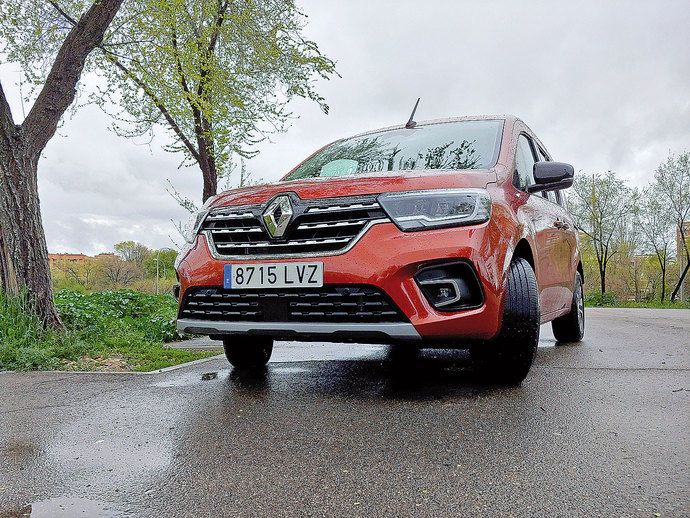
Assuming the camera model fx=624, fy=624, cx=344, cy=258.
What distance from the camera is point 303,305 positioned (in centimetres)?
328

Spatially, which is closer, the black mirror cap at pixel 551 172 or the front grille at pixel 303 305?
the front grille at pixel 303 305

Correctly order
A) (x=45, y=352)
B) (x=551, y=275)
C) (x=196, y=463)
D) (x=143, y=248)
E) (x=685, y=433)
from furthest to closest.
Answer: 1. (x=143, y=248)
2. (x=45, y=352)
3. (x=551, y=275)
4. (x=685, y=433)
5. (x=196, y=463)

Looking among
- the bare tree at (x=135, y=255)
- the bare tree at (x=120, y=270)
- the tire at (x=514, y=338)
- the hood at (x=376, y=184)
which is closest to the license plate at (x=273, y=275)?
the hood at (x=376, y=184)

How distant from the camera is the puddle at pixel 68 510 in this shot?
1879mm

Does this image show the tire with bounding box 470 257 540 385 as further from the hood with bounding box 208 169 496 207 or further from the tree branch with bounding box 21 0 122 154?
the tree branch with bounding box 21 0 122 154

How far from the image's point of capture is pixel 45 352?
517 centimetres

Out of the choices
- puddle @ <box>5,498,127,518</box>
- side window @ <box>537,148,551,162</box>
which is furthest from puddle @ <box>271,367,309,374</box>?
side window @ <box>537,148,551,162</box>

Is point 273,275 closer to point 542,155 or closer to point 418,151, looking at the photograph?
point 418,151

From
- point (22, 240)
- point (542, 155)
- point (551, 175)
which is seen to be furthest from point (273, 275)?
point (22, 240)

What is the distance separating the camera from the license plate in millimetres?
3227

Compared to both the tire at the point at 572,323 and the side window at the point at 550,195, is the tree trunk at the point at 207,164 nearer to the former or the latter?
the tire at the point at 572,323

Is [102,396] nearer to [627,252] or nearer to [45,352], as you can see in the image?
[45,352]

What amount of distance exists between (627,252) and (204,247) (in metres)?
49.8

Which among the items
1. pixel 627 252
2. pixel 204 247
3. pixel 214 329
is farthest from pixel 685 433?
pixel 627 252
